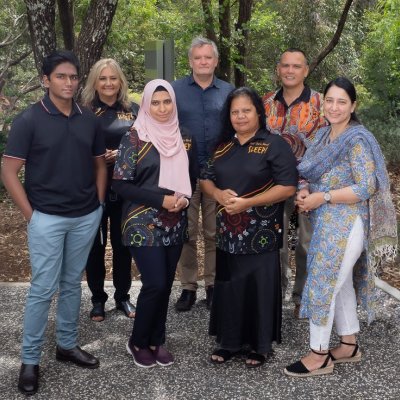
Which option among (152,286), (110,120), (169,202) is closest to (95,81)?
(110,120)

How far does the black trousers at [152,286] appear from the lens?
3553 millimetres

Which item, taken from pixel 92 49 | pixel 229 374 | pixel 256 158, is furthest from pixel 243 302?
pixel 92 49

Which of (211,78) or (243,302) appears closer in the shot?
(243,302)

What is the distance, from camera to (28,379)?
137 inches

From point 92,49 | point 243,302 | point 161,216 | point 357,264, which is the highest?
point 92,49

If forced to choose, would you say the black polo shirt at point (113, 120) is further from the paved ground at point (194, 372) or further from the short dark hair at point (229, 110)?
the paved ground at point (194, 372)

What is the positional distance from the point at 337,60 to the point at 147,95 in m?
16.2

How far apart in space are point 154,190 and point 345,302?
1.46 metres

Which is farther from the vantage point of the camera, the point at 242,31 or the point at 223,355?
the point at 242,31

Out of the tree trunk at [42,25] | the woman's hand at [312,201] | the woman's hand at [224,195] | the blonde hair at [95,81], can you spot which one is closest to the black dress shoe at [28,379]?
the woman's hand at [224,195]

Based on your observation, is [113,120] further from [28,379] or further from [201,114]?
[28,379]

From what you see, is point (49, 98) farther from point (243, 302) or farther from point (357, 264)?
point (357, 264)

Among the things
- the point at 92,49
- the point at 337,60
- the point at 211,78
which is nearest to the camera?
the point at 211,78

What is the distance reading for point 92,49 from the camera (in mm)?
6180
